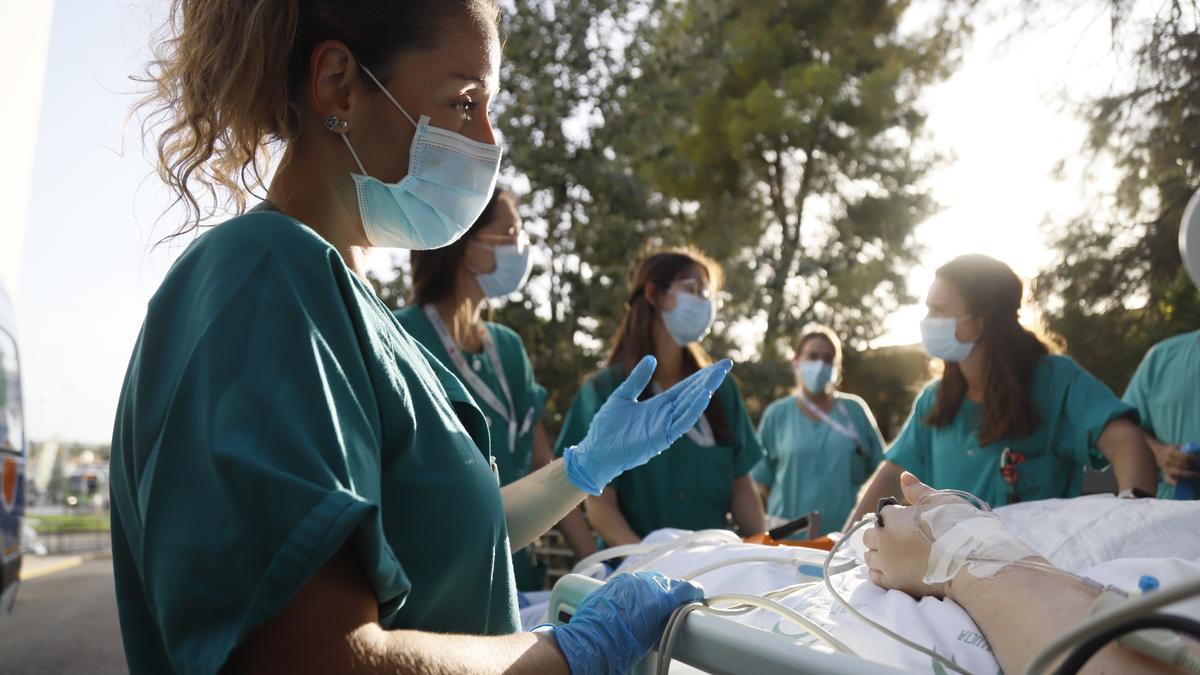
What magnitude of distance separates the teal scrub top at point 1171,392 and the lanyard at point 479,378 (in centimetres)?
233

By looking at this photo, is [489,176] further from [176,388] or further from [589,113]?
[589,113]

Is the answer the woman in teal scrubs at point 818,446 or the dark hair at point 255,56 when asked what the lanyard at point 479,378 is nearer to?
the dark hair at point 255,56

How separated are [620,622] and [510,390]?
84.0 inches

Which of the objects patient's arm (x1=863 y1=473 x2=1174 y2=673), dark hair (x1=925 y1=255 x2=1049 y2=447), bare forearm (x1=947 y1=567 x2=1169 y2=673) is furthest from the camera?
dark hair (x1=925 y1=255 x2=1049 y2=447)

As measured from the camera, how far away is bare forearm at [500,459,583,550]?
1.64m

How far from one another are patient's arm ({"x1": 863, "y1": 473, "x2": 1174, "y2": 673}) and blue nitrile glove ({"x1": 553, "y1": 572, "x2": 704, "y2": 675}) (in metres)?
0.35

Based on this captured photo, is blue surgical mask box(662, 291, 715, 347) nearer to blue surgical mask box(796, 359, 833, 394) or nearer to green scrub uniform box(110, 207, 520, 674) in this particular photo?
blue surgical mask box(796, 359, 833, 394)

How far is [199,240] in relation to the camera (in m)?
1.03

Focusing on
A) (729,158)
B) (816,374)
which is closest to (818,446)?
(816,374)

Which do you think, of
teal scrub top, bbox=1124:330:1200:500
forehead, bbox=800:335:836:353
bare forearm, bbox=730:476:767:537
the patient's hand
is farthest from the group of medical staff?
forehead, bbox=800:335:836:353

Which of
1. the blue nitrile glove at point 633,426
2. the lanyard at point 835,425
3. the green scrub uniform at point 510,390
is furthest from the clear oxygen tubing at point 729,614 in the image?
the lanyard at point 835,425

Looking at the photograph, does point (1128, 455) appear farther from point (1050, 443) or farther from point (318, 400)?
point (318, 400)

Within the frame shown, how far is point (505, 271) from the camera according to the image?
10.8 feet

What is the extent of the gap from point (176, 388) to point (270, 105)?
1.60ft
